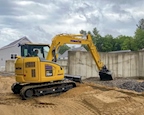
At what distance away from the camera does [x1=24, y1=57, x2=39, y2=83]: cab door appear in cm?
901

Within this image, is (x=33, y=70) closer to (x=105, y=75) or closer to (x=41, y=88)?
(x=41, y=88)

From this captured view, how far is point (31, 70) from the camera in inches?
356

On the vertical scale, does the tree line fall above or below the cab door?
above

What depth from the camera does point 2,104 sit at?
7.95m

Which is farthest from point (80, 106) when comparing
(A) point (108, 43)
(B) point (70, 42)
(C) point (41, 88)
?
(A) point (108, 43)

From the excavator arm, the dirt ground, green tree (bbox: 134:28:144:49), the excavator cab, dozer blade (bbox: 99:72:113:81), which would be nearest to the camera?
the dirt ground

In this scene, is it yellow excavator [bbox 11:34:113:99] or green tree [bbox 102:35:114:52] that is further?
green tree [bbox 102:35:114:52]

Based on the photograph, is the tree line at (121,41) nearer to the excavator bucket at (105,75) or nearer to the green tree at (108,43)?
the green tree at (108,43)

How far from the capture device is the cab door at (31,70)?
355 inches

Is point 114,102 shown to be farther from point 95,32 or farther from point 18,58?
point 95,32

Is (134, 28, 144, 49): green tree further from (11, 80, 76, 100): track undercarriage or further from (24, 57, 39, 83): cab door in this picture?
(24, 57, 39, 83): cab door

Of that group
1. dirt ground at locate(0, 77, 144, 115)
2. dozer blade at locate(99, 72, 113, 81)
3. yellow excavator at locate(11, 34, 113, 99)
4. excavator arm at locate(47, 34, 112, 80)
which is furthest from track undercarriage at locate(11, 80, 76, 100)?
dozer blade at locate(99, 72, 113, 81)

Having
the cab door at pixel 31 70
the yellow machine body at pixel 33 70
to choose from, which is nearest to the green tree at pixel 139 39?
the yellow machine body at pixel 33 70

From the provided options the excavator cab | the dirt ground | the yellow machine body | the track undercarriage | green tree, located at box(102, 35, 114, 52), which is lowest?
the dirt ground
